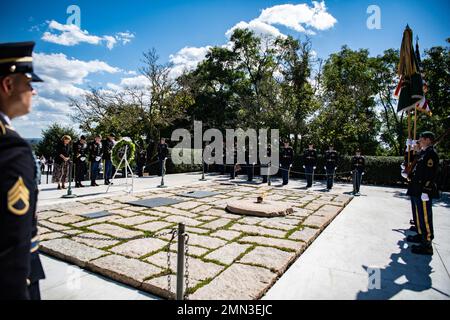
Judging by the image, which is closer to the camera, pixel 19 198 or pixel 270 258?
pixel 19 198

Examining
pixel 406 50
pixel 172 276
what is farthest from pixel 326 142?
pixel 172 276

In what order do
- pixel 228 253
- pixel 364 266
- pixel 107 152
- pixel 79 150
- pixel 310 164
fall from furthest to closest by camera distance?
pixel 310 164
pixel 107 152
pixel 79 150
pixel 228 253
pixel 364 266

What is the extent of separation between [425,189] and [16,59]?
5.48m

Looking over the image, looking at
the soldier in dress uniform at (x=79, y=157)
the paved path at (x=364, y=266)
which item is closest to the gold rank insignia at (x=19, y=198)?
the paved path at (x=364, y=266)

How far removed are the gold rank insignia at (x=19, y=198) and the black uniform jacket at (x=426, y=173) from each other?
5337 millimetres

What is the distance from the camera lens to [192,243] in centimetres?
437

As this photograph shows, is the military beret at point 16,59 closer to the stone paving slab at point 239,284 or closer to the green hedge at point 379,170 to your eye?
the stone paving slab at point 239,284

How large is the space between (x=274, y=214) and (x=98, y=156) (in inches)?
288

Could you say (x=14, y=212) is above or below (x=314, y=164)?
above

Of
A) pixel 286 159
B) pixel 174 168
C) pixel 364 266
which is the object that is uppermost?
pixel 286 159

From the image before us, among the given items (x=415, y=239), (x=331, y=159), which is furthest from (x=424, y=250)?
(x=331, y=159)

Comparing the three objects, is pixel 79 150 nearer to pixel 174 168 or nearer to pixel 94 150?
pixel 94 150

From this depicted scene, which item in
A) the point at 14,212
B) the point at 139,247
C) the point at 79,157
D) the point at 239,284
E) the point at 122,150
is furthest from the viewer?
the point at 79,157

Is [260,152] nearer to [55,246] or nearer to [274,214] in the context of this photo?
[274,214]
